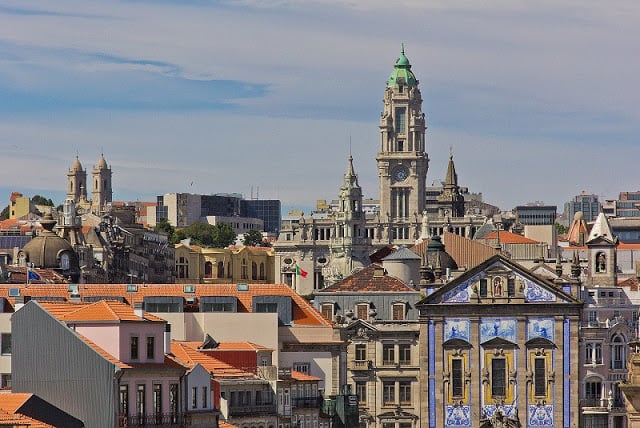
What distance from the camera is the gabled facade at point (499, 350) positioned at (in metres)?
145

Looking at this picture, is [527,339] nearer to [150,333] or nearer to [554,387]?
[554,387]

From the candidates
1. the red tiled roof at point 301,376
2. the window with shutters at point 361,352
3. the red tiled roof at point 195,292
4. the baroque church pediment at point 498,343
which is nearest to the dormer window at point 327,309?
the window with shutters at point 361,352

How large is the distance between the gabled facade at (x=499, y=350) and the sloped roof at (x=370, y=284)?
23.6 ft

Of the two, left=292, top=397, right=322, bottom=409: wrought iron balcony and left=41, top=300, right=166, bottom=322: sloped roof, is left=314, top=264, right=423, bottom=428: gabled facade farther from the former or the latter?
left=41, top=300, right=166, bottom=322: sloped roof

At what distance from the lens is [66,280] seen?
510ft

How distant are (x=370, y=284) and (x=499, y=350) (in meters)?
11.4

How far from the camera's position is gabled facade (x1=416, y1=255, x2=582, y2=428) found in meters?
145

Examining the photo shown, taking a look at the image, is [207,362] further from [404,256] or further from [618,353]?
[404,256]

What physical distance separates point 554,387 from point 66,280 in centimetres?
2972

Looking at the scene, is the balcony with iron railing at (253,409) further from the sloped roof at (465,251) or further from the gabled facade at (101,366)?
the sloped roof at (465,251)

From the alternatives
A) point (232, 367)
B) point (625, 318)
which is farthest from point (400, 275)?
point (232, 367)

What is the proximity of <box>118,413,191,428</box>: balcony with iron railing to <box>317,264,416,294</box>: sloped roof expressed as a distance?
227ft

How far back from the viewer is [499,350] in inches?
5768

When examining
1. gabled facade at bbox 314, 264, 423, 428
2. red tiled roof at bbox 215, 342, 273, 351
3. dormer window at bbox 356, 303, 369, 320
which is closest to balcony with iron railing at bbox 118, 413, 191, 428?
red tiled roof at bbox 215, 342, 273, 351
